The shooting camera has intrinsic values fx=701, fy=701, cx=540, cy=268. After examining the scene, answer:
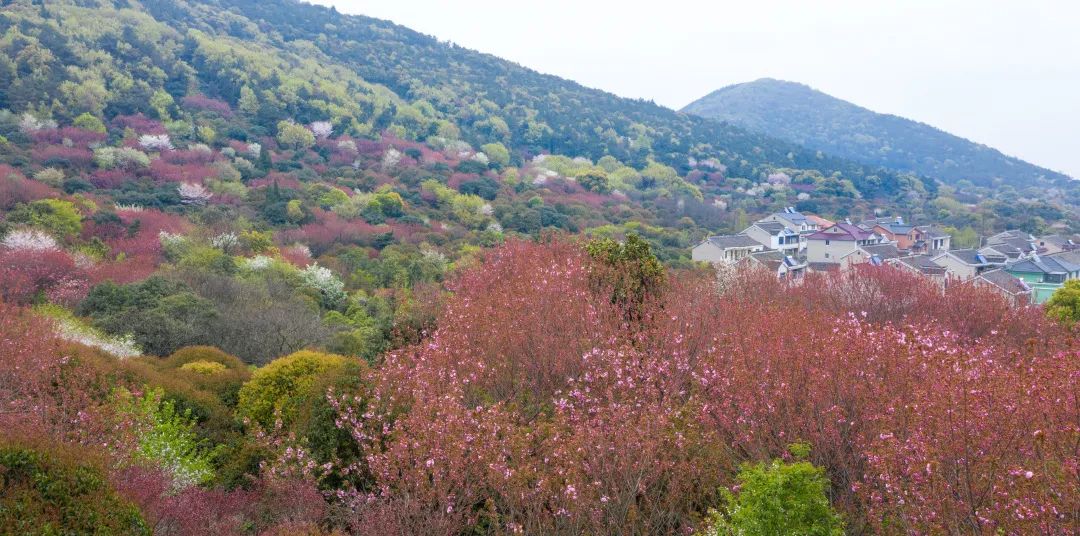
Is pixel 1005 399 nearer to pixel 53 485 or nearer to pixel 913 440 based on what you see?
pixel 913 440

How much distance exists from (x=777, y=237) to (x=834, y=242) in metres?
5.04

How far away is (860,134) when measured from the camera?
6024 inches

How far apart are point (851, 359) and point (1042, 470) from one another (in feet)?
8.16

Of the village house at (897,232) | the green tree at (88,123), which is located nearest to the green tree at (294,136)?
the green tree at (88,123)

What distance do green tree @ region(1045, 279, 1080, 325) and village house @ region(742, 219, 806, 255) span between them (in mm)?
29044

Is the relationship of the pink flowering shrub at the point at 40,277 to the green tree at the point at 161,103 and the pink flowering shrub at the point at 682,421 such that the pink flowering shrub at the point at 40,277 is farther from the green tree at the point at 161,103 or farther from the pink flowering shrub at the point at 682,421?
the green tree at the point at 161,103

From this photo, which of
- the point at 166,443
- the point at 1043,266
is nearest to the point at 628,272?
the point at 166,443

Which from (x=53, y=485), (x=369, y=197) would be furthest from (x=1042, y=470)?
(x=369, y=197)

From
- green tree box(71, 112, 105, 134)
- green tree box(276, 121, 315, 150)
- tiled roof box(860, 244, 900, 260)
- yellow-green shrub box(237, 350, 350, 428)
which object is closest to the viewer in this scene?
yellow-green shrub box(237, 350, 350, 428)

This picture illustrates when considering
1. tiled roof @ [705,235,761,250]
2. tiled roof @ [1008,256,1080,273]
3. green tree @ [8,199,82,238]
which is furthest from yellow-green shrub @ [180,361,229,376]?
tiled roof @ [1008,256,1080,273]

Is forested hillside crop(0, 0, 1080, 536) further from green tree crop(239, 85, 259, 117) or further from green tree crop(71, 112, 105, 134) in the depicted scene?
green tree crop(239, 85, 259, 117)

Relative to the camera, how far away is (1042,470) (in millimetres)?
5145

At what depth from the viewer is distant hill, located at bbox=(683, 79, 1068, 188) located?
13350 centimetres

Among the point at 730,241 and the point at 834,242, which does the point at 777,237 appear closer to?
the point at 834,242
